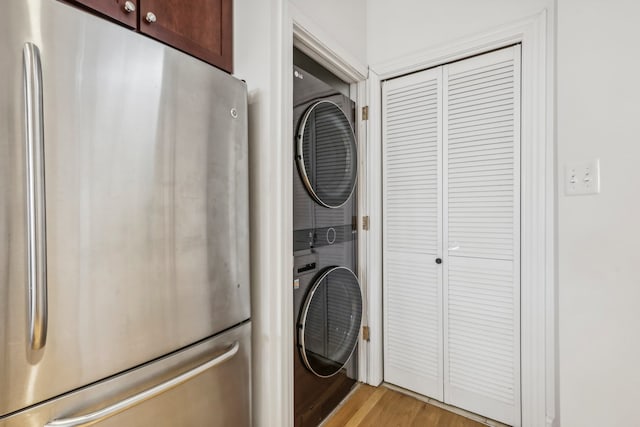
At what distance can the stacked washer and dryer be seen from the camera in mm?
1542

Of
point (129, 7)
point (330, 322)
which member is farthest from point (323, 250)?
point (129, 7)

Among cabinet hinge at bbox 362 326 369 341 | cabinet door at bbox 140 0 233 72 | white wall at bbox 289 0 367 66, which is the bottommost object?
cabinet hinge at bbox 362 326 369 341

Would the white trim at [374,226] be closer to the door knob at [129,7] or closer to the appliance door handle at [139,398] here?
the appliance door handle at [139,398]

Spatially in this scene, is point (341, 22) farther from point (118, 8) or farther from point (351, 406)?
point (351, 406)

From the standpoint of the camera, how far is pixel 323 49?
1688 mm

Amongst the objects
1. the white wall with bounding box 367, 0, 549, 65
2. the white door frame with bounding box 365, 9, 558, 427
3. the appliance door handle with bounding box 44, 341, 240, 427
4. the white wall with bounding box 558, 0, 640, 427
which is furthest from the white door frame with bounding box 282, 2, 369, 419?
the white wall with bounding box 558, 0, 640, 427

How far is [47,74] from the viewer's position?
73cm

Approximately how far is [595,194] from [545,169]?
0.42 m

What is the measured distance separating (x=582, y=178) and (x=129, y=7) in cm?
173

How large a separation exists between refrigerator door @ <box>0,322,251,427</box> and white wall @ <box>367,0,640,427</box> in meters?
1.32

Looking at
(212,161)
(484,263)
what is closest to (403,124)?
(484,263)

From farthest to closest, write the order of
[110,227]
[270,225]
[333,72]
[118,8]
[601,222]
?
[333,72] < [270,225] < [601,222] < [118,8] < [110,227]

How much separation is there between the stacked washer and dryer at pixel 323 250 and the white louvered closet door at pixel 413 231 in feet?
0.84

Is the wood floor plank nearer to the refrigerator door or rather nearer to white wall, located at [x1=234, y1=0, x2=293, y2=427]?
white wall, located at [x1=234, y1=0, x2=293, y2=427]
